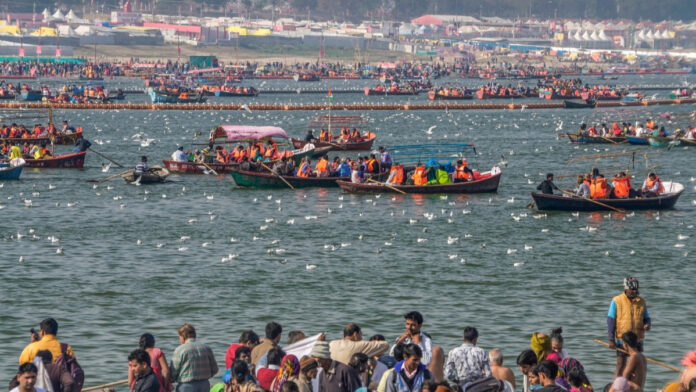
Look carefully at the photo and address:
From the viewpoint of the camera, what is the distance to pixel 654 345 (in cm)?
2448

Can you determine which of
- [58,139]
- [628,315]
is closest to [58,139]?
[58,139]

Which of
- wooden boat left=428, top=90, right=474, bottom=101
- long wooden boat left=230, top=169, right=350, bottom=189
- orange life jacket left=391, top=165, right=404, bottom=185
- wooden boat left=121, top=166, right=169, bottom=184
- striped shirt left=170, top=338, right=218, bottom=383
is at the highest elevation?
striped shirt left=170, top=338, right=218, bottom=383

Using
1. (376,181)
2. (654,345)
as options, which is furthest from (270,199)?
(654,345)

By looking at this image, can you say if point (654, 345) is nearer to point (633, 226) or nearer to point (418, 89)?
point (633, 226)

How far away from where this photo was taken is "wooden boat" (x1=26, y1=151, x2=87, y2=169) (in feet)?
192

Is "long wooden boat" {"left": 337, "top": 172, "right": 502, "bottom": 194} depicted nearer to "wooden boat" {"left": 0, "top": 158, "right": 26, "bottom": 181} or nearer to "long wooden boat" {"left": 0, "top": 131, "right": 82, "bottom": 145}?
"wooden boat" {"left": 0, "top": 158, "right": 26, "bottom": 181}

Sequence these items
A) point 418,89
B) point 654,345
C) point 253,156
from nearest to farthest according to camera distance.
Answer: point 654,345 → point 253,156 → point 418,89

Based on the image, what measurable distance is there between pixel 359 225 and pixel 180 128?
5587 cm

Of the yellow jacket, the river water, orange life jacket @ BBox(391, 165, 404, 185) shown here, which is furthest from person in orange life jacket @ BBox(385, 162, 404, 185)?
the yellow jacket

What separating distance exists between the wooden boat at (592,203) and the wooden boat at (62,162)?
25.7 m

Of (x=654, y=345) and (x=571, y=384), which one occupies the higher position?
(x=571, y=384)

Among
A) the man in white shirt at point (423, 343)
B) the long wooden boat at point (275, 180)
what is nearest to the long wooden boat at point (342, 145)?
the long wooden boat at point (275, 180)

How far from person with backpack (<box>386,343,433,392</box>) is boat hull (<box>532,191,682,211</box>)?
2856cm

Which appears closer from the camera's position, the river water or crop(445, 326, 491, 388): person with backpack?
crop(445, 326, 491, 388): person with backpack
